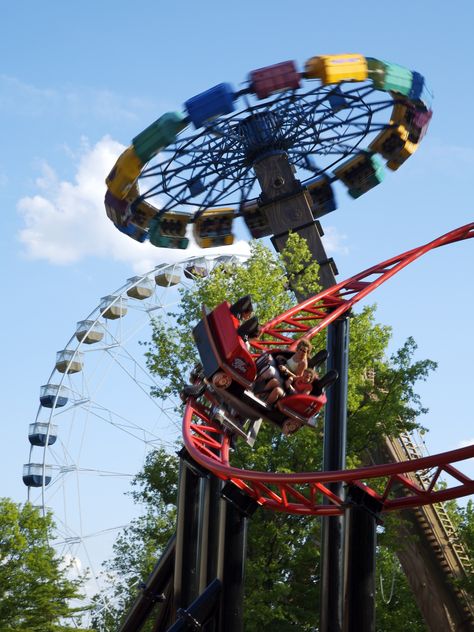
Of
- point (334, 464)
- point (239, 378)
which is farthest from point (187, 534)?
point (239, 378)

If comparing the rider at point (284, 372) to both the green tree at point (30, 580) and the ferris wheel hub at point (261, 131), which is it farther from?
the ferris wheel hub at point (261, 131)

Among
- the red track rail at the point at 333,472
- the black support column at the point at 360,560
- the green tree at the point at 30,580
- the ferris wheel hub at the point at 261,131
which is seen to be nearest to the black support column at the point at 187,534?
the red track rail at the point at 333,472

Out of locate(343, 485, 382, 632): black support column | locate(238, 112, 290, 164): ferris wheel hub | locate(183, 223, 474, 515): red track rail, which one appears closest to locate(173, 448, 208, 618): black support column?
locate(183, 223, 474, 515): red track rail

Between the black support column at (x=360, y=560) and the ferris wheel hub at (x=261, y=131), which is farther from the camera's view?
the ferris wheel hub at (x=261, y=131)

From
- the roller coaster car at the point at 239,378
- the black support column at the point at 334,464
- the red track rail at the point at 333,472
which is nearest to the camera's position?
the red track rail at the point at 333,472

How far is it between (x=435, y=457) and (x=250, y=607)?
9890 mm

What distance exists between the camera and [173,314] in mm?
20172

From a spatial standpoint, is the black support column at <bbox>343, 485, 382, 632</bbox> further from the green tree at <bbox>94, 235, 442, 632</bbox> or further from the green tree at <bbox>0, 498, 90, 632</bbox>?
the green tree at <bbox>0, 498, 90, 632</bbox>

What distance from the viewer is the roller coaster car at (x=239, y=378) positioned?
9992 mm

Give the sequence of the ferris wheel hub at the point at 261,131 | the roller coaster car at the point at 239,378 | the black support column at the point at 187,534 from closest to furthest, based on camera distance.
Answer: the roller coaster car at the point at 239,378, the black support column at the point at 187,534, the ferris wheel hub at the point at 261,131

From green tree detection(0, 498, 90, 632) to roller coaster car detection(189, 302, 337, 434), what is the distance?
9.98 m

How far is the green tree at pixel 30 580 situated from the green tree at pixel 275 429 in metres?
2.39

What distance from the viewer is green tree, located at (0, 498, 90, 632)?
18625mm

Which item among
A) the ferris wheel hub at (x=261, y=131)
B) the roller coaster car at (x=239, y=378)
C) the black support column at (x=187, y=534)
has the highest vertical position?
the ferris wheel hub at (x=261, y=131)
